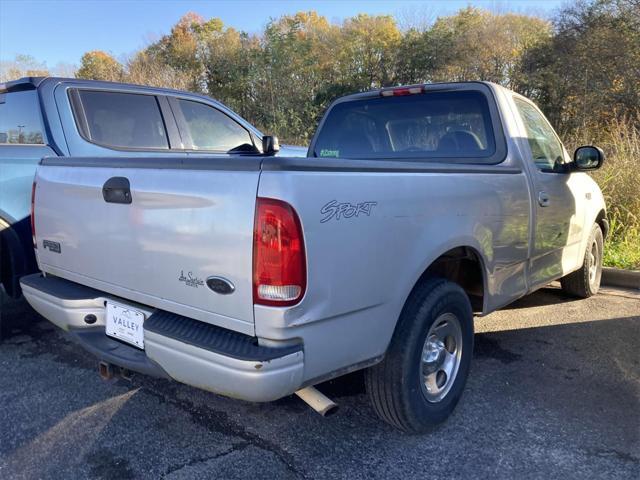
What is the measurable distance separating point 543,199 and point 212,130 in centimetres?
336

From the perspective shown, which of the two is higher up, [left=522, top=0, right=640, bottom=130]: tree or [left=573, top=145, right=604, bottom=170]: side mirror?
[left=522, top=0, right=640, bottom=130]: tree

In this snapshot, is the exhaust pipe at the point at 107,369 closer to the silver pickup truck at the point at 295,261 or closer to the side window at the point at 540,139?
the silver pickup truck at the point at 295,261

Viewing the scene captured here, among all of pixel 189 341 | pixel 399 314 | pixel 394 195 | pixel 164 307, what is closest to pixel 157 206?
pixel 164 307

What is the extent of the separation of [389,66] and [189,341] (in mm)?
19905

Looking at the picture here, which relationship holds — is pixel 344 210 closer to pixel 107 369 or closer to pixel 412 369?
pixel 412 369

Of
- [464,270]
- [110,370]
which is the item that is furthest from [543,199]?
[110,370]

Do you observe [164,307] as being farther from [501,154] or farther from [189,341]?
[501,154]

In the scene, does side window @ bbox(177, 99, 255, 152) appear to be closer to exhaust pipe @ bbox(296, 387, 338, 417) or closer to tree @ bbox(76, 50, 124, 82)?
exhaust pipe @ bbox(296, 387, 338, 417)

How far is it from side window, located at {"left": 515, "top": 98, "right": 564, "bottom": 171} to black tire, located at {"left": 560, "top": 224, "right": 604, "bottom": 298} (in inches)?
40.1

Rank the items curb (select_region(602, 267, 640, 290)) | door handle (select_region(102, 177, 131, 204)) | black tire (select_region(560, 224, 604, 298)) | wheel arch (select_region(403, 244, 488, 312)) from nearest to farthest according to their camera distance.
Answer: door handle (select_region(102, 177, 131, 204))
wheel arch (select_region(403, 244, 488, 312))
black tire (select_region(560, 224, 604, 298))
curb (select_region(602, 267, 640, 290))

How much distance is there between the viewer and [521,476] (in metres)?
2.44

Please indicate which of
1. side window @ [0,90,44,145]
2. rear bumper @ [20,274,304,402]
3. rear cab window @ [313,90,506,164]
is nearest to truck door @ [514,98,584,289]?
rear cab window @ [313,90,506,164]

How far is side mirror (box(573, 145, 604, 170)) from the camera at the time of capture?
4008 mm

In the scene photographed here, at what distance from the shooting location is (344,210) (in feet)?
6.77
